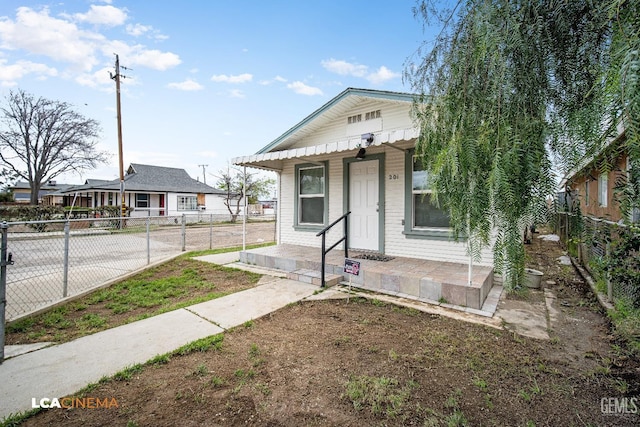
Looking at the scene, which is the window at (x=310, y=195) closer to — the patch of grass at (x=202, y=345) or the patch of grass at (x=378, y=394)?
the patch of grass at (x=202, y=345)

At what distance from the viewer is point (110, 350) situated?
276 cm

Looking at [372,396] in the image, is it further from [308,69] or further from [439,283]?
[308,69]

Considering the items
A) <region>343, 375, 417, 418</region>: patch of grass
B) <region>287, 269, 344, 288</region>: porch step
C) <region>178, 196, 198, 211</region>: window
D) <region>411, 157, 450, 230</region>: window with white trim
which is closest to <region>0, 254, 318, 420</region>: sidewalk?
<region>287, 269, 344, 288</region>: porch step

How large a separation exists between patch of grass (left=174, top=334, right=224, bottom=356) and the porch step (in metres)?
2.22

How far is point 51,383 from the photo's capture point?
2236 mm

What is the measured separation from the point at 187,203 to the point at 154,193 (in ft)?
9.80

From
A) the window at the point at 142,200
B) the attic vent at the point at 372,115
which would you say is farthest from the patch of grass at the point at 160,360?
the window at the point at 142,200

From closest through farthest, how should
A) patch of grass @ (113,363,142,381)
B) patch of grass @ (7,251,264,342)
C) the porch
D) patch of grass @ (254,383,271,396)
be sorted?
1. patch of grass @ (254,383,271,396)
2. patch of grass @ (113,363,142,381)
3. patch of grass @ (7,251,264,342)
4. the porch

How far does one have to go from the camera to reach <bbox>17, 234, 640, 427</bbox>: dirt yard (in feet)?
6.14

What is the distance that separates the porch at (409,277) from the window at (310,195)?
137 cm

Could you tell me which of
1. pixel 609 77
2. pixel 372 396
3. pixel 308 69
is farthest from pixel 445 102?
pixel 308 69

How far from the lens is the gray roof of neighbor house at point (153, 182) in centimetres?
2281

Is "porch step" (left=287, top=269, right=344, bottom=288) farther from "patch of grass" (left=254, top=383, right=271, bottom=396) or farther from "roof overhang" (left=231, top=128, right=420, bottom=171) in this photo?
"patch of grass" (left=254, top=383, right=271, bottom=396)

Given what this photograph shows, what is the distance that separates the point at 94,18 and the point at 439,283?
1113cm
